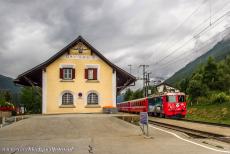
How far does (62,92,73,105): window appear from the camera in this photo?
34.3m

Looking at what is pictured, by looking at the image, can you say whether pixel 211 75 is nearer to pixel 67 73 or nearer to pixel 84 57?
pixel 84 57

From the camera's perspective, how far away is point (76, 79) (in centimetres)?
3478

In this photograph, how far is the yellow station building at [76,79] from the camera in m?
34.0

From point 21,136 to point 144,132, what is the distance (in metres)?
5.28

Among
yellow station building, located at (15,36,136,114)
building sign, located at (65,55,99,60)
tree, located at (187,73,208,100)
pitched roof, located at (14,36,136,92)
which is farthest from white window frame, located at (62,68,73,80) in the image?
tree, located at (187,73,208,100)

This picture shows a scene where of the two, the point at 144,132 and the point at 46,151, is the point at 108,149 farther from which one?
the point at 144,132

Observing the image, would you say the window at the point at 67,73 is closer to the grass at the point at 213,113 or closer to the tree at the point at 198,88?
the grass at the point at 213,113

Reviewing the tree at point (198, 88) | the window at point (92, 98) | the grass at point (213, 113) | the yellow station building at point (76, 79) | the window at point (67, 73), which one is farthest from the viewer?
the tree at point (198, 88)

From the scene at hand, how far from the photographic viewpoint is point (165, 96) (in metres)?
35.3

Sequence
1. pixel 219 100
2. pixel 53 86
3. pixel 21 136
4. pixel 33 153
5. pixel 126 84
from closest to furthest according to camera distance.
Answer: pixel 33 153 < pixel 21 136 < pixel 53 86 < pixel 126 84 < pixel 219 100

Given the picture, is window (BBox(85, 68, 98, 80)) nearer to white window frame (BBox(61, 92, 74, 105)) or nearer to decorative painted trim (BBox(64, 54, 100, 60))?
decorative painted trim (BBox(64, 54, 100, 60))

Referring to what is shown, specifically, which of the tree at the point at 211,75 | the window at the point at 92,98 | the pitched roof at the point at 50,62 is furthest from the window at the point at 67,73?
the tree at the point at 211,75

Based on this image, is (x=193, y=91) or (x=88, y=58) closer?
(x=88, y=58)

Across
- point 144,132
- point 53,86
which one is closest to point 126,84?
point 53,86
